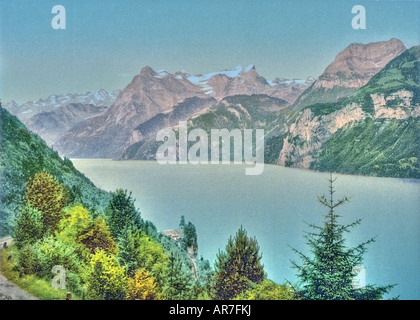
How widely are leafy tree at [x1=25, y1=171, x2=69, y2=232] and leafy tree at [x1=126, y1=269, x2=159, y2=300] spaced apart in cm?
338

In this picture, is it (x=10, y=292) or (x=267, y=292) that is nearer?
(x=10, y=292)

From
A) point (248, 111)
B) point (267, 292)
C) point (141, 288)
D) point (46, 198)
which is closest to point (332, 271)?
point (267, 292)

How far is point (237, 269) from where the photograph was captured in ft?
31.7

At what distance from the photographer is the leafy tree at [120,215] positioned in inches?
412

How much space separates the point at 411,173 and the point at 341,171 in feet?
9.76

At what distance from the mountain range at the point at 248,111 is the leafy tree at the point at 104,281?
6305 mm

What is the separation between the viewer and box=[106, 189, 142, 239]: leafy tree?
34.3ft

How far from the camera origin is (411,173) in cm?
1469

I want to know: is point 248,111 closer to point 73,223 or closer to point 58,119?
point 58,119

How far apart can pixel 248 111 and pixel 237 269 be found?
7598mm

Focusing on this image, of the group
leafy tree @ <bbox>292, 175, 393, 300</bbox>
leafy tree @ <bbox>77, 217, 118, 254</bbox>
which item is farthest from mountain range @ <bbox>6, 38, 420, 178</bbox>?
leafy tree @ <bbox>292, 175, 393, 300</bbox>

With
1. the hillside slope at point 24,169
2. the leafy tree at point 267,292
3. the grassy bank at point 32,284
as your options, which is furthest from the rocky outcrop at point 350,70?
the grassy bank at point 32,284

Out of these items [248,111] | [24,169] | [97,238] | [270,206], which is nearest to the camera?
[97,238]

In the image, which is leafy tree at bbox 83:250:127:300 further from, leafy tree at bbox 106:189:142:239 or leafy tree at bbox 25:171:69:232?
leafy tree at bbox 25:171:69:232
